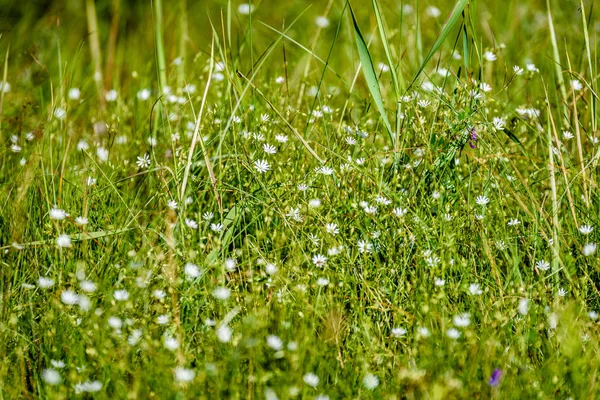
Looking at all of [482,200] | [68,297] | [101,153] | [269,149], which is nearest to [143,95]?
[101,153]

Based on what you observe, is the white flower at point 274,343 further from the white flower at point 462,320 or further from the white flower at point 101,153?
the white flower at point 101,153

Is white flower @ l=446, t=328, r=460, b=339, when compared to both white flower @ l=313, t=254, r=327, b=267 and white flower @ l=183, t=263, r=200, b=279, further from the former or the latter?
white flower @ l=183, t=263, r=200, b=279

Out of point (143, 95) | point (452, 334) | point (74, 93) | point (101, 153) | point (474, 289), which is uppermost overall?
point (74, 93)

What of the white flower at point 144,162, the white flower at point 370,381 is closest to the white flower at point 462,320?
the white flower at point 370,381

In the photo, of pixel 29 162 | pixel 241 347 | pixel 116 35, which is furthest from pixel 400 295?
pixel 116 35

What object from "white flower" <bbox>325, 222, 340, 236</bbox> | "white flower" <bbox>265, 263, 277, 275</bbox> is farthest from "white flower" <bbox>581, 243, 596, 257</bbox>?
"white flower" <bbox>265, 263, 277, 275</bbox>

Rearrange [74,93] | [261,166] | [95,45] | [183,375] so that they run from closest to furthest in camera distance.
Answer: [183,375] → [261,166] → [74,93] → [95,45]

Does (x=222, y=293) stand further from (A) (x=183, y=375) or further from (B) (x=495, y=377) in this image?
(B) (x=495, y=377)
